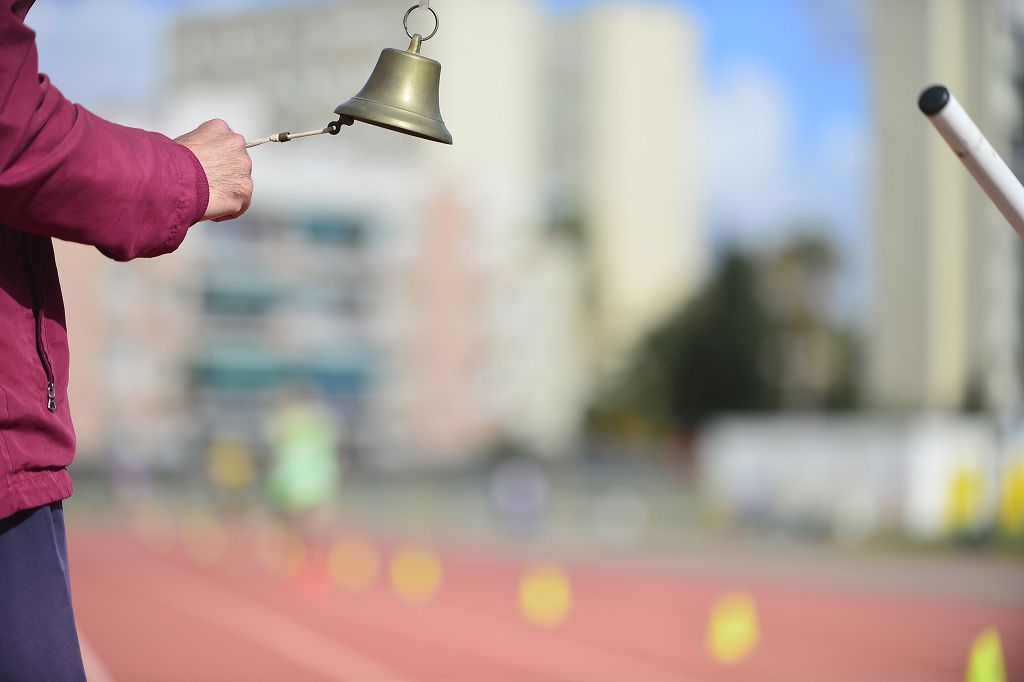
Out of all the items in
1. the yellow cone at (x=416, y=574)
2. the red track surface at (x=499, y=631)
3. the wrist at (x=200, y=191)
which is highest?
the wrist at (x=200, y=191)

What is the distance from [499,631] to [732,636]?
5.57 ft

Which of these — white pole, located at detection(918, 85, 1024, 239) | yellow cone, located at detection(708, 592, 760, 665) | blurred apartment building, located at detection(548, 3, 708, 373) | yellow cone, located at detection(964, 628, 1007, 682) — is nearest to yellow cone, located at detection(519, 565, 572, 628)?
yellow cone, located at detection(708, 592, 760, 665)

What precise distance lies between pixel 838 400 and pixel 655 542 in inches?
1848

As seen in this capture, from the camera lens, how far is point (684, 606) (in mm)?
12172

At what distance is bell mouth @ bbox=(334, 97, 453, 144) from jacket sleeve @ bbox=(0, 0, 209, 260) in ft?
1.51

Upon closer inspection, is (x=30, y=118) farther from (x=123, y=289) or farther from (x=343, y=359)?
(x=343, y=359)

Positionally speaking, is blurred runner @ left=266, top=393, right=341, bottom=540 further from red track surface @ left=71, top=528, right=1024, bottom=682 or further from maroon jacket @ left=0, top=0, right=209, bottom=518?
maroon jacket @ left=0, top=0, right=209, bottom=518

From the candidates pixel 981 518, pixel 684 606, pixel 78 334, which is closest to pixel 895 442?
pixel 981 518

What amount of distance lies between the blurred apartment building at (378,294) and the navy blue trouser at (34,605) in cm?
4793

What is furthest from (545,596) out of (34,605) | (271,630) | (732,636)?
(34,605)

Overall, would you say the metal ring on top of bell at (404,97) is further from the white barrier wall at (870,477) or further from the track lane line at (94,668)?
the white barrier wall at (870,477)

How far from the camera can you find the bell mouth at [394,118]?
2328 millimetres

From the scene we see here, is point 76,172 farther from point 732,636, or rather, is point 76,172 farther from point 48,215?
point 732,636

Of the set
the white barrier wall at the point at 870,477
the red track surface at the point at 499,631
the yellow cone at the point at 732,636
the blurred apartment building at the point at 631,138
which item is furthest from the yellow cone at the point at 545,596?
the blurred apartment building at the point at 631,138
